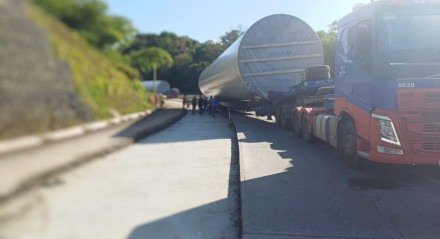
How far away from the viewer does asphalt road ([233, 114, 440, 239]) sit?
5.46 metres

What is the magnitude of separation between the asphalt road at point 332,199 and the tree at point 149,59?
12.6 feet

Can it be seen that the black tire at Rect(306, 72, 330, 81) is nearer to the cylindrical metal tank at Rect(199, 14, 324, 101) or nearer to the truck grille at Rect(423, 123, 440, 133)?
Answer: the cylindrical metal tank at Rect(199, 14, 324, 101)

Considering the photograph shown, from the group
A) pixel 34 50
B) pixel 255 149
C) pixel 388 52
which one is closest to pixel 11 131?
pixel 34 50

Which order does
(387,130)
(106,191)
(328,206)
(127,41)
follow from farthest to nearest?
(387,130)
(328,206)
(106,191)
(127,41)

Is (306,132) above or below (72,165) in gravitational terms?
below

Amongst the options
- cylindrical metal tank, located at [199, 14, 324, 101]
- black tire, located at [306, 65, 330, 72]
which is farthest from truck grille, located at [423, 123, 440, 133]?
black tire, located at [306, 65, 330, 72]

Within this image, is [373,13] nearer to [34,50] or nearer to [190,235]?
[190,235]

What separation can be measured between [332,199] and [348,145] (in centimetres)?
253

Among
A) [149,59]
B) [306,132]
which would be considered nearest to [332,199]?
[149,59]

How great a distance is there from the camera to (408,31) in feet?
25.0

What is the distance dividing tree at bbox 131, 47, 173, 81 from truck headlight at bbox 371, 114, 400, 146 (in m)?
6.50

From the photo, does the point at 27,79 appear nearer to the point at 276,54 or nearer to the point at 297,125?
the point at 297,125

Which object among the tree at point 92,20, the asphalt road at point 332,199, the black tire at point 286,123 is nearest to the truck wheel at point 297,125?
the black tire at point 286,123

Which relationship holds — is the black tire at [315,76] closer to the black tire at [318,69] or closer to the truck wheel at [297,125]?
the black tire at [318,69]
